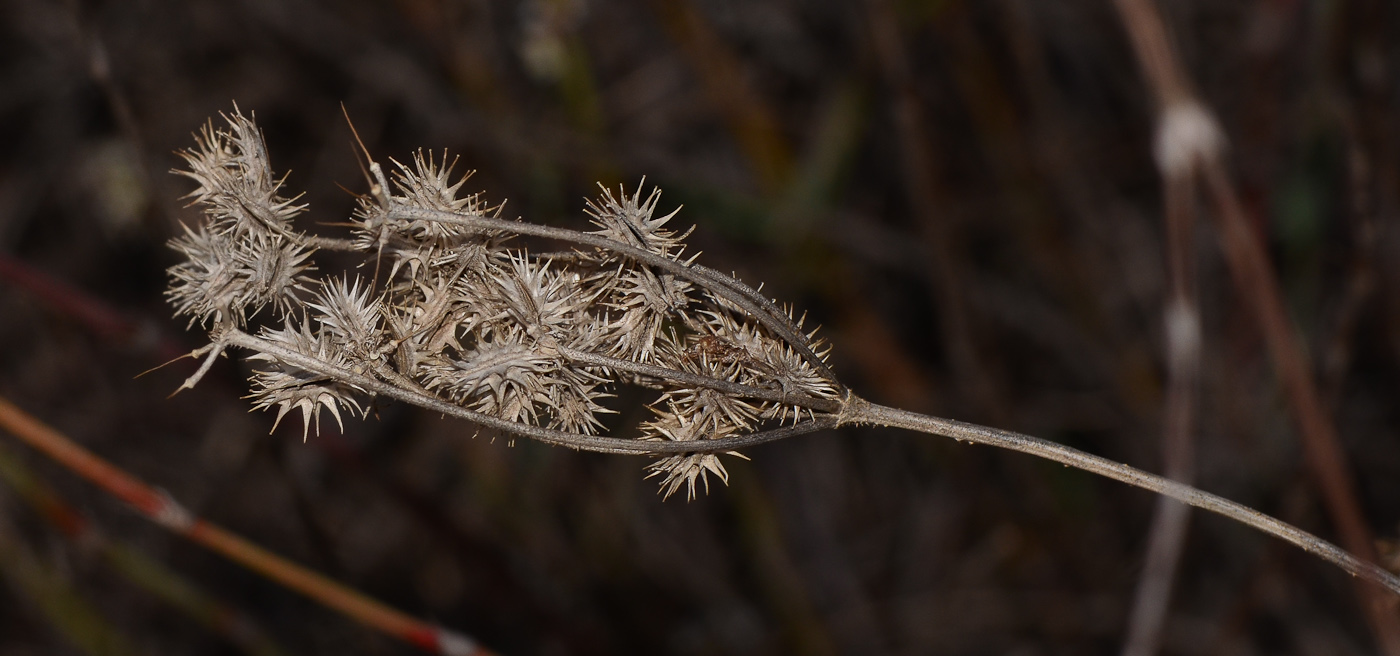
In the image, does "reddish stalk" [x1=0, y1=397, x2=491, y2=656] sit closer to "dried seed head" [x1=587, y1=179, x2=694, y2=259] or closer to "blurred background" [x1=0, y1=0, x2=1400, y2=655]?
"blurred background" [x1=0, y1=0, x2=1400, y2=655]

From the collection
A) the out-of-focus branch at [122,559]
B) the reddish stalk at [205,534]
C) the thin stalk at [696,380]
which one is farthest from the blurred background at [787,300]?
the thin stalk at [696,380]

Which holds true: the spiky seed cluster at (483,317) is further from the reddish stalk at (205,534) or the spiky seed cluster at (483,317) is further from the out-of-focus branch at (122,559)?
the out-of-focus branch at (122,559)

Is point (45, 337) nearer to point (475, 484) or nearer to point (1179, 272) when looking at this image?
point (475, 484)

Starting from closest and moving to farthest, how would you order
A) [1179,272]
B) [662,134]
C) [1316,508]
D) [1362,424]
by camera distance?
[1179,272]
[1316,508]
[1362,424]
[662,134]

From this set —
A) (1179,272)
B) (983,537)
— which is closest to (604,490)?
(983,537)

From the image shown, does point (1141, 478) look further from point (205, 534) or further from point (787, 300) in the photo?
point (787, 300)

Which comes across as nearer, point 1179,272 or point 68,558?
point 1179,272
